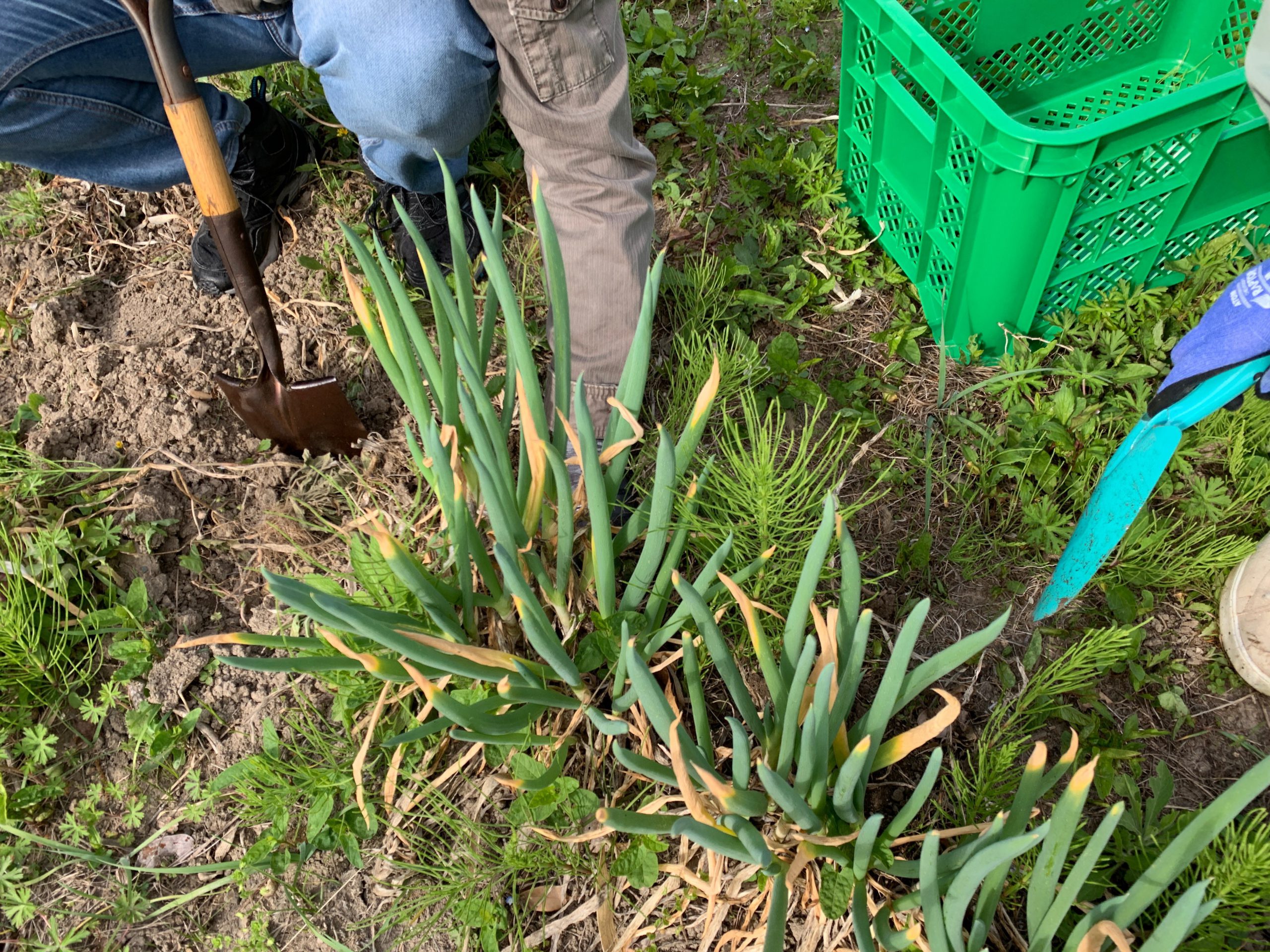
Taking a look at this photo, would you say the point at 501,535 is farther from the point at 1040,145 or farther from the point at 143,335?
the point at 143,335

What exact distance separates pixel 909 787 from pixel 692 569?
1.36 ft

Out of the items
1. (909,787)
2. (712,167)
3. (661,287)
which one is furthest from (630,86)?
(909,787)

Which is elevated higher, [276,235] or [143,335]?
[276,235]

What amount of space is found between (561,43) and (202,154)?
1.81 ft

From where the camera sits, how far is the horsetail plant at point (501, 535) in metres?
0.92

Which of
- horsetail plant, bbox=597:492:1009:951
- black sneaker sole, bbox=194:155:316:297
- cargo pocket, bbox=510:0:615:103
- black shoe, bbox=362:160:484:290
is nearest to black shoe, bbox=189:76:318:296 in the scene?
black sneaker sole, bbox=194:155:316:297

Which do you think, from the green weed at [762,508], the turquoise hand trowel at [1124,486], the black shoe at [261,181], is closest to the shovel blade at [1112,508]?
the turquoise hand trowel at [1124,486]

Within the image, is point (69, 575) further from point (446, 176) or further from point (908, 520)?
point (908, 520)

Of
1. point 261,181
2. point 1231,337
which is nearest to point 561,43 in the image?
point 261,181

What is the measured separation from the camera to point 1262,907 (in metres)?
0.90

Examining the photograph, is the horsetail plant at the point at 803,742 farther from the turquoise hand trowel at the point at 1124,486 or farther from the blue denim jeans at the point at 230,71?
the blue denim jeans at the point at 230,71

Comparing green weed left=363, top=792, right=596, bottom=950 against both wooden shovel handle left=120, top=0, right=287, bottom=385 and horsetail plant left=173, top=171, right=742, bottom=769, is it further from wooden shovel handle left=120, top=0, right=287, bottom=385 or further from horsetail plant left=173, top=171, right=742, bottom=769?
wooden shovel handle left=120, top=0, right=287, bottom=385

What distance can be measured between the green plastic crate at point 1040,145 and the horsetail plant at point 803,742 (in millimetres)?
778

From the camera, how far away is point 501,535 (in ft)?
3.28
